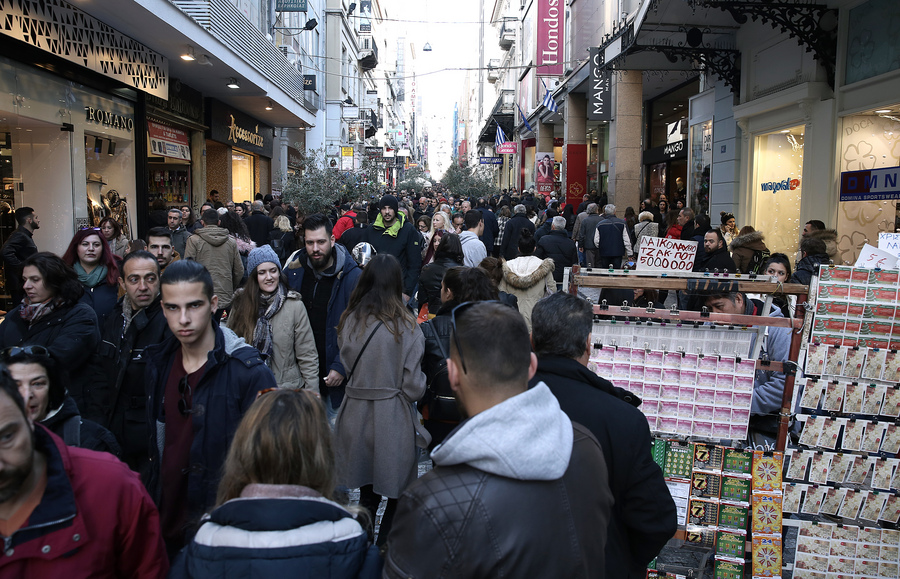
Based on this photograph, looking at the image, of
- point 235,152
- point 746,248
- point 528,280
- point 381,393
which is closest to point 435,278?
point 528,280

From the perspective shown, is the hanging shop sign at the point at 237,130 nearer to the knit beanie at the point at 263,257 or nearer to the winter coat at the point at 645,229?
the winter coat at the point at 645,229

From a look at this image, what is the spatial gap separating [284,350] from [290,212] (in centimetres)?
1041

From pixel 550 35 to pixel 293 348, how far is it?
83.2 ft

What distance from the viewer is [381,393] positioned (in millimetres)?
4078

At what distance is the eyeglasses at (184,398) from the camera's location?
3.00m

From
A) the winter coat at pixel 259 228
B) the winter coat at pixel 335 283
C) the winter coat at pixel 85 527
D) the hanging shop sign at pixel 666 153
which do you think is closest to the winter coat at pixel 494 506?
the winter coat at pixel 85 527

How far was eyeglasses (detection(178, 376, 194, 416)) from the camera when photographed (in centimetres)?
300

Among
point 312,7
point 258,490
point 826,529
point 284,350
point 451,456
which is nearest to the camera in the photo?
point 451,456

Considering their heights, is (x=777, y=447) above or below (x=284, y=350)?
below

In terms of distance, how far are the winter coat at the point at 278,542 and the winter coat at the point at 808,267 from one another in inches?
218

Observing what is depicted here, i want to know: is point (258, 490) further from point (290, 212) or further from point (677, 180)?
point (677, 180)

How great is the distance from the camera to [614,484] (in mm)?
2605

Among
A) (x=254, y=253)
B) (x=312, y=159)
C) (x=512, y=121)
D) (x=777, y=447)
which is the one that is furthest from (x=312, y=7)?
(x=777, y=447)

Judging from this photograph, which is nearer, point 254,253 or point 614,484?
point 614,484
